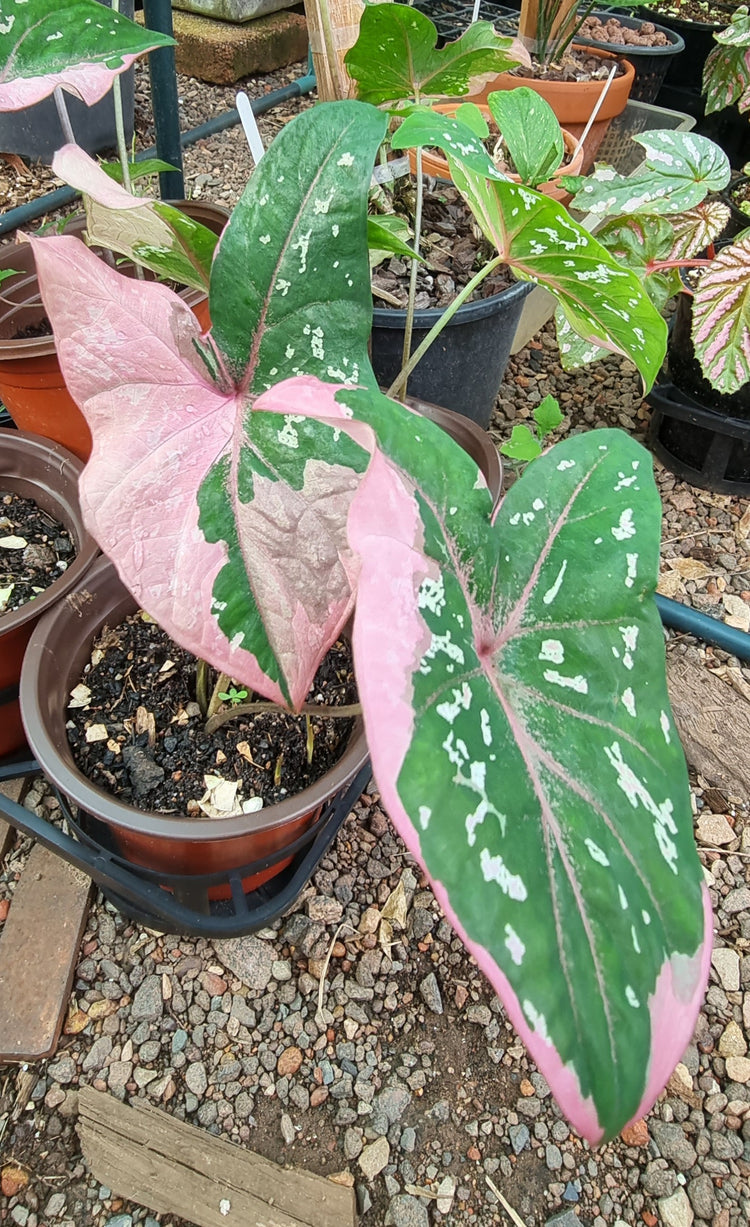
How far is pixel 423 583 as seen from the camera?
17.7 inches

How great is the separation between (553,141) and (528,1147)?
1.17m

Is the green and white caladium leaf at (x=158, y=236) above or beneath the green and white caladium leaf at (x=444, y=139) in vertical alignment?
beneath

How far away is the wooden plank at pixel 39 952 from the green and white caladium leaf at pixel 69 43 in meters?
0.91

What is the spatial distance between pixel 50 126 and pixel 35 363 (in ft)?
4.83

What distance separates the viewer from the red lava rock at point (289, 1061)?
951 mm

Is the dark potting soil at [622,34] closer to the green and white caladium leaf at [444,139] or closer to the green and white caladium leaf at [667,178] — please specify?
the green and white caladium leaf at [667,178]

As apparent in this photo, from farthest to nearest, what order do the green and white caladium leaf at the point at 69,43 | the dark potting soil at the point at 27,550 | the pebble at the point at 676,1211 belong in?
the dark potting soil at the point at 27,550 < the pebble at the point at 676,1211 < the green and white caladium leaf at the point at 69,43

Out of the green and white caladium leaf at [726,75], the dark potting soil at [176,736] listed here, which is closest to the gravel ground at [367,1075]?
the dark potting soil at [176,736]

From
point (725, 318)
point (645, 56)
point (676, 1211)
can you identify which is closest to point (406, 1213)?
point (676, 1211)

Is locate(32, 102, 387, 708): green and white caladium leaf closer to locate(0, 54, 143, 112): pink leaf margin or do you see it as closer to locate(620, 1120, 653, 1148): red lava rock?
locate(0, 54, 143, 112): pink leaf margin

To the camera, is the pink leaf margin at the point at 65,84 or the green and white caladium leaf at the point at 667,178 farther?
the green and white caladium leaf at the point at 667,178

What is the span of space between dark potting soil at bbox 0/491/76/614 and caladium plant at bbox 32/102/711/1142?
0.56 meters

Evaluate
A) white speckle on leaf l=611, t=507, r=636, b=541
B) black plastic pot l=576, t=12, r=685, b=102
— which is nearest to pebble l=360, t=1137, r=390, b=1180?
white speckle on leaf l=611, t=507, r=636, b=541

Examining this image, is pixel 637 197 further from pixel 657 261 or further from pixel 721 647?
pixel 721 647
